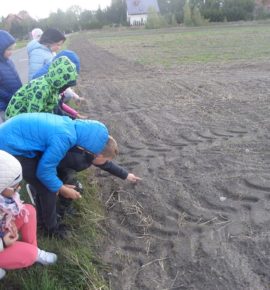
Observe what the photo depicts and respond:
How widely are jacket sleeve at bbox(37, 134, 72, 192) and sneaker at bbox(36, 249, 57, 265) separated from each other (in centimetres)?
48

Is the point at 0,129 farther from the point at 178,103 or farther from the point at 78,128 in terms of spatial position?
the point at 178,103

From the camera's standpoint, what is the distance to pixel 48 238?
3.18 m

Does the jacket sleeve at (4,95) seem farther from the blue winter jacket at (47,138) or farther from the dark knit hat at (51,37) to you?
the blue winter jacket at (47,138)

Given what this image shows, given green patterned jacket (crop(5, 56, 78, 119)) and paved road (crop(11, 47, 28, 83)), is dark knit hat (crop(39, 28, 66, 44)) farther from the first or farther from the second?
paved road (crop(11, 47, 28, 83))

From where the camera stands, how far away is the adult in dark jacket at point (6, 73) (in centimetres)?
431

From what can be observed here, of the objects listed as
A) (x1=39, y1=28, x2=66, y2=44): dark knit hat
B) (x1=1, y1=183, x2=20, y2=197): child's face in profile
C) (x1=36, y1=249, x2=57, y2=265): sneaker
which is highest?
(x1=39, y1=28, x2=66, y2=44): dark knit hat

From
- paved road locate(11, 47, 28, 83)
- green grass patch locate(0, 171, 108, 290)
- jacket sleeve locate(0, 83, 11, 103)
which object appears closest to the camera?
green grass patch locate(0, 171, 108, 290)

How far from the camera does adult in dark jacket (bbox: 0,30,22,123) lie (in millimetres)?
4312

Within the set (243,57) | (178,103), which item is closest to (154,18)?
(243,57)

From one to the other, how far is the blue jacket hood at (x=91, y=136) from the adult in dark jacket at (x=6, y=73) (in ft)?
6.35

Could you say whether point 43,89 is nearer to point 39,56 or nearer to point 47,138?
point 47,138

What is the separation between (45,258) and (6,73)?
96.5 inches

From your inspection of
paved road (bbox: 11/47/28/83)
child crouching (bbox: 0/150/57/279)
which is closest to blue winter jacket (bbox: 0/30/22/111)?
child crouching (bbox: 0/150/57/279)

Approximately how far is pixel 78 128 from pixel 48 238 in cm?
99
